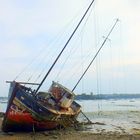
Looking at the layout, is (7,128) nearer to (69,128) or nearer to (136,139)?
Result: (69,128)

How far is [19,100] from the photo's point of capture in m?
26.8

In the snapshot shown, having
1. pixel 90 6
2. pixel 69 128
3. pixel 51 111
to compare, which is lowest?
pixel 69 128

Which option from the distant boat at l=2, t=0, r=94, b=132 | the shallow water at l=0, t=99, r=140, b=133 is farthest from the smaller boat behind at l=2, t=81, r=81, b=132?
the shallow water at l=0, t=99, r=140, b=133

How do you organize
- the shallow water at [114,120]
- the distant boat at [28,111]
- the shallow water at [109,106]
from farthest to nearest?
the shallow water at [109,106] → the shallow water at [114,120] → the distant boat at [28,111]

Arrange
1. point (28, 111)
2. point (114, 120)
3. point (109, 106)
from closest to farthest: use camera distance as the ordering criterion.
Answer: point (28, 111) < point (114, 120) < point (109, 106)

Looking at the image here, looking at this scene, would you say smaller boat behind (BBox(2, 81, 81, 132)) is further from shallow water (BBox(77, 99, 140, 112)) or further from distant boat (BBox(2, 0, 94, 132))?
shallow water (BBox(77, 99, 140, 112))

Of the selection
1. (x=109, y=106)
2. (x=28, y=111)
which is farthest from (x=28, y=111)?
(x=109, y=106)

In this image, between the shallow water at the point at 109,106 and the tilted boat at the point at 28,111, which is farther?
the shallow water at the point at 109,106

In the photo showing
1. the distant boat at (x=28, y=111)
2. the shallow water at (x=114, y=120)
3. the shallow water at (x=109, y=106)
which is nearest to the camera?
the distant boat at (x=28, y=111)

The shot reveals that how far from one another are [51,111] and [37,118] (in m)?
Result: 1.13

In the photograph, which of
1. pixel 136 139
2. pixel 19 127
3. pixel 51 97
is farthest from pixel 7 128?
pixel 136 139

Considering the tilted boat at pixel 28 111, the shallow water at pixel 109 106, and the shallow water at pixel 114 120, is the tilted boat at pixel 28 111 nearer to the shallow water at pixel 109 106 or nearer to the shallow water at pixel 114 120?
the shallow water at pixel 114 120

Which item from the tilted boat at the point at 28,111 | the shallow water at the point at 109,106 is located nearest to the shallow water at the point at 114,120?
the tilted boat at the point at 28,111

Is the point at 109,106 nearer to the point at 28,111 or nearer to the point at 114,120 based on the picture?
the point at 114,120
